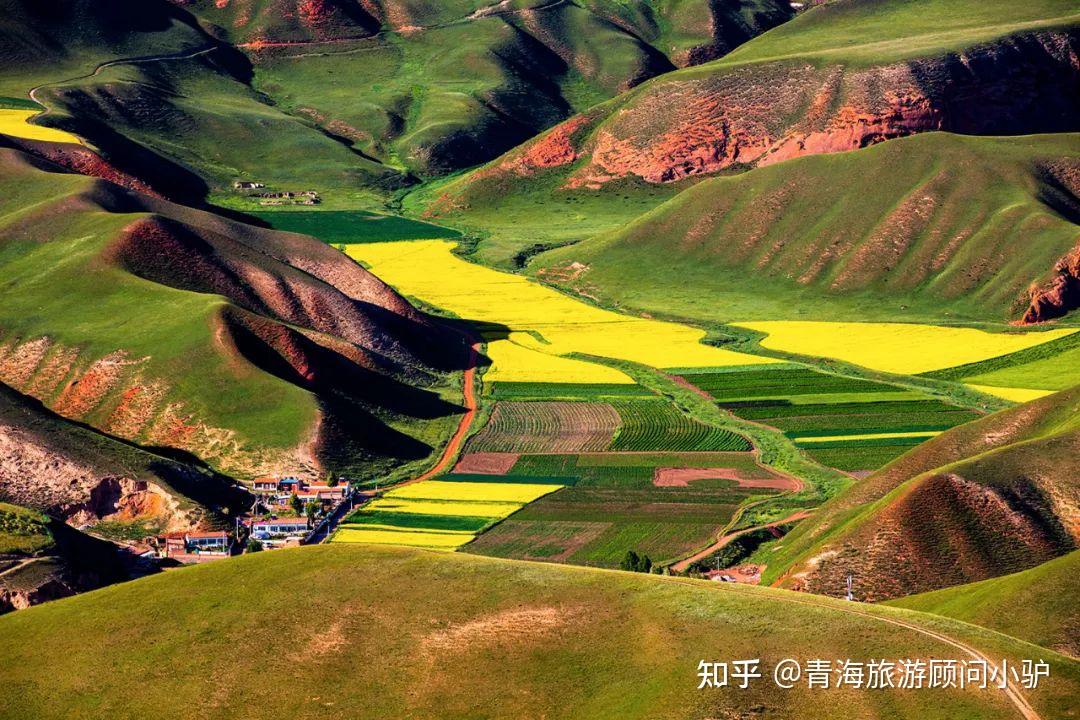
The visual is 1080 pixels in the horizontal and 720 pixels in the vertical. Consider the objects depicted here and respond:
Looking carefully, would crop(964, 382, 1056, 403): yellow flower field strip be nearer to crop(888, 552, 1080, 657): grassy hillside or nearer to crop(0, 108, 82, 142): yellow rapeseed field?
crop(888, 552, 1080, 657): grassy hillside

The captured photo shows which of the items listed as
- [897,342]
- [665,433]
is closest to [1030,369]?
[897,342]

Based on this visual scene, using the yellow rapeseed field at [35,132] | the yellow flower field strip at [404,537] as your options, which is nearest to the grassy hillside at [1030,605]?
the yellow flower field strip at [404,537]

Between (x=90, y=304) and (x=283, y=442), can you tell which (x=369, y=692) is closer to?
(x=283, y=442)

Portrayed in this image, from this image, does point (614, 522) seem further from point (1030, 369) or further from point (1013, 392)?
point (1030, 369)

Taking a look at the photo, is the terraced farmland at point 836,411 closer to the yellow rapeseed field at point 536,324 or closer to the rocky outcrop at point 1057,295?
the yellow rapeseed field at point 536,324

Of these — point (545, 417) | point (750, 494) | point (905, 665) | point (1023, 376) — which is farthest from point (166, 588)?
point (1023, 376)
